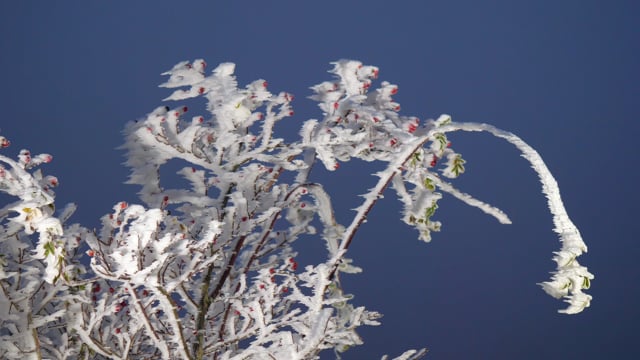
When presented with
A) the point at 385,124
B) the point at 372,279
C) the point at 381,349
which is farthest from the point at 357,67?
the point at 372,279

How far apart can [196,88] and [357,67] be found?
71 centimetres

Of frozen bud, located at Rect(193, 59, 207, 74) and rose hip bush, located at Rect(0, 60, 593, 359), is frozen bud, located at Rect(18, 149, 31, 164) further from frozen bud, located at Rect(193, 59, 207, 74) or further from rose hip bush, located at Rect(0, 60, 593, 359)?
frozen bud, located at Rect(193, 59, 207, 74)

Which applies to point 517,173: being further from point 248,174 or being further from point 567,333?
point 248,174

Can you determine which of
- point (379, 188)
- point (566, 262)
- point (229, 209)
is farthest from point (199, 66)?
point (566, 262)

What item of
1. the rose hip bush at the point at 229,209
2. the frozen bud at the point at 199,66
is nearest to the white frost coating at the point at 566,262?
the rose hip bush at the point at 229,209

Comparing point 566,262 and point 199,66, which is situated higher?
point 199,66

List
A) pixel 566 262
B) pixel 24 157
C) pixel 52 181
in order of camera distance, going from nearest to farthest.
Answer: pixel 566 262, pixel 24 157, pixel 52 181

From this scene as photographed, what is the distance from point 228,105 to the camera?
8.44ft

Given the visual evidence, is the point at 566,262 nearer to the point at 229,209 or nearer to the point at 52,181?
the point at 229,209

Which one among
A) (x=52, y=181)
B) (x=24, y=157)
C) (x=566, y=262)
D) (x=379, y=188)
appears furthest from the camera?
(x=52, y=181)

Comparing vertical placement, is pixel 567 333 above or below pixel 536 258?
below

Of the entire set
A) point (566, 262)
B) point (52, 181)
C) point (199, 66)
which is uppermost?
point (199, 66)

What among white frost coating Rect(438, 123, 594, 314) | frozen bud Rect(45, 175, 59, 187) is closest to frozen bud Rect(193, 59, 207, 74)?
frozen bud Rect(45, 175, 59, 187)

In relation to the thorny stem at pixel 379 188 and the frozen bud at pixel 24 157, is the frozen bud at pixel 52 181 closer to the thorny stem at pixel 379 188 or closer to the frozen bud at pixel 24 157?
the frozen bud at pixel 24 157
